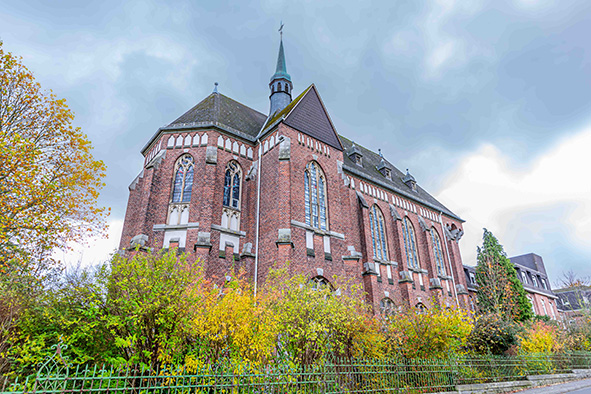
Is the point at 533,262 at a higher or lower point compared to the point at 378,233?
higher

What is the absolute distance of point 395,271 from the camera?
26.2 m

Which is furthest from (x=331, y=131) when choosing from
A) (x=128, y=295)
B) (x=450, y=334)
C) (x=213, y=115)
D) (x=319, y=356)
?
(x=128, y=295)

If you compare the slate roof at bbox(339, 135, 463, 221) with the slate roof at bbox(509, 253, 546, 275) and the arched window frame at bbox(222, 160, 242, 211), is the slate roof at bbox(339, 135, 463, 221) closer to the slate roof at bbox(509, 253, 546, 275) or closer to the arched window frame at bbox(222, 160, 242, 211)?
the arched window frame at bbox(222, 160, 242, 211)

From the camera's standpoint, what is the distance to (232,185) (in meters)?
20.0

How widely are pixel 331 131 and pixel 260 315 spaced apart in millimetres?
16337

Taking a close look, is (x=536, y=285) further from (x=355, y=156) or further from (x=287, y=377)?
(x=287, y=377)

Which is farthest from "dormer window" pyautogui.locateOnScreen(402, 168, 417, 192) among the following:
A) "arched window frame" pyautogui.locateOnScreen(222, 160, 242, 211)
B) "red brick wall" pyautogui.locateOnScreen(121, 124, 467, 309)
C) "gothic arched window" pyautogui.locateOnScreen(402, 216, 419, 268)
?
"arched window frame" pyautogui.locateOnScreen(222, 160, 242, 211)

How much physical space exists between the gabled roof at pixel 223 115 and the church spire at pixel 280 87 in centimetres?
246

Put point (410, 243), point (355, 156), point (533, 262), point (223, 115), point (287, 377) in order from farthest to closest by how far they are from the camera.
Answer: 1. point (533, 262)
2. point (410, 243)
3. point (355, 156)
4. point (223, 115)
5. point (287, 377)

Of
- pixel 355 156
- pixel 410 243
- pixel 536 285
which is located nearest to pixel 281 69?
pixel 355 156

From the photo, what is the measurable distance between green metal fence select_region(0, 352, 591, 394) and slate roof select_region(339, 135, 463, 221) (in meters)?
15.6

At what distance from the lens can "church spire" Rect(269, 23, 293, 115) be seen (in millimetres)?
28281

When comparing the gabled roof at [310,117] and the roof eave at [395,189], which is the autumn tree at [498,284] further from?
the gabled roof at [310,117]

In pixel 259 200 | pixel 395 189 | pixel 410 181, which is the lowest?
pixel 259 200
